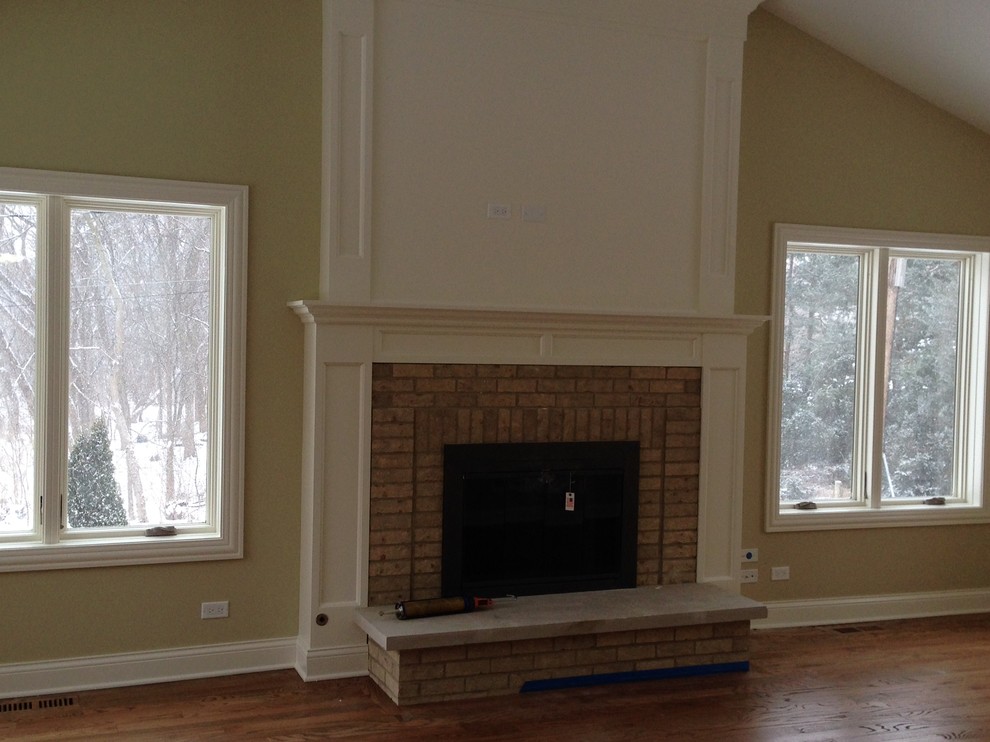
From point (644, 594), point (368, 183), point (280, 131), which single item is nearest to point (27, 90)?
point (280, 131)

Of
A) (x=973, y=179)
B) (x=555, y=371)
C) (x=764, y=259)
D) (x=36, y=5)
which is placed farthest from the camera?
(x=973, y=179)

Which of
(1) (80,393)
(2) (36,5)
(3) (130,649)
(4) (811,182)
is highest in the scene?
(2) (36,5)

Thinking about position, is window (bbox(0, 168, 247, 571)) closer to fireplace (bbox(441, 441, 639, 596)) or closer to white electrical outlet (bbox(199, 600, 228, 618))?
white electrical outlet (bbox(199, 600, 228, 618))

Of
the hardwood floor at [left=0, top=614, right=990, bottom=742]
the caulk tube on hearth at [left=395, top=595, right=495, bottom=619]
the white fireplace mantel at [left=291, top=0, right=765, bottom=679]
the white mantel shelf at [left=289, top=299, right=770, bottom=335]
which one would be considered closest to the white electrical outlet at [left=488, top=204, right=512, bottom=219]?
the white fireplace mantel at [left=291, top=0, right=765, bottom=679]

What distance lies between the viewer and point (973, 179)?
5.80 metres

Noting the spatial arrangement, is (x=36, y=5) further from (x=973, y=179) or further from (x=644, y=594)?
(x=973, y=179)

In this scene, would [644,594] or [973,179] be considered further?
[973,179]

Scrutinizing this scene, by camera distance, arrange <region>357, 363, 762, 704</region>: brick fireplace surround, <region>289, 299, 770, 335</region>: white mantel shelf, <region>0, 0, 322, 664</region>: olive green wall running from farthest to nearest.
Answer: <region>289, 299, 770, 335</region>: white mantel shelf
<region>357, 363, 762, 704</region>: brick fireplace surround
<region>0, 0, 322, 664</region>: olive green wall

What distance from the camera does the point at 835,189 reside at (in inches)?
218

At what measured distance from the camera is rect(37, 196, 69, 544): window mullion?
4.22 meters

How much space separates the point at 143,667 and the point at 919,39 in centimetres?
487

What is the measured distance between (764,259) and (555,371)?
146 cm

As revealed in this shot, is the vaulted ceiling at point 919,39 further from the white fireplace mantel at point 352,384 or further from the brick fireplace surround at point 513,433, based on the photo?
the brick fireplace surround at point 513,433

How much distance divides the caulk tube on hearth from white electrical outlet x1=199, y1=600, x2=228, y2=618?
0.80 m
